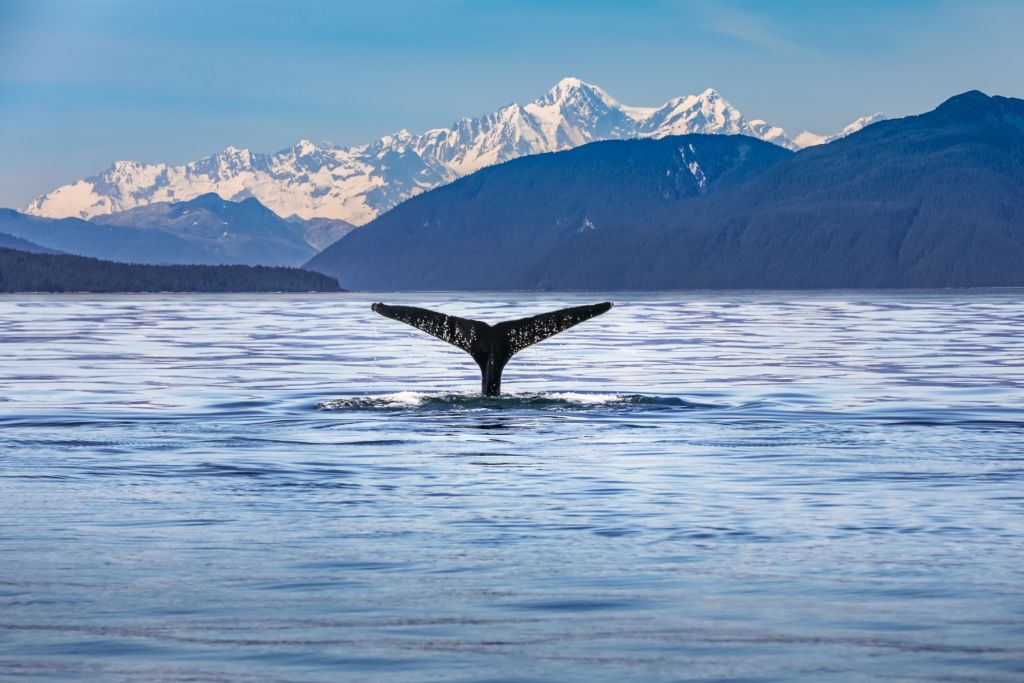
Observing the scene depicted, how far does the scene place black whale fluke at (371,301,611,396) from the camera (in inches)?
992

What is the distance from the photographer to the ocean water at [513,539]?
970 centimetres

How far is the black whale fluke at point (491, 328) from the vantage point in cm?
2519

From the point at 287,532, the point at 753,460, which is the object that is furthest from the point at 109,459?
the point at 753,460

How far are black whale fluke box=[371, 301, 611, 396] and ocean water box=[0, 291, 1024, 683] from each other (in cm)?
96

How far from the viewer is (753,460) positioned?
63.8 ft

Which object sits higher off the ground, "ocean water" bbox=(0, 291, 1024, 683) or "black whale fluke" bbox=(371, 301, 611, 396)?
"black whale fluke" bbox=(371, 301, 611, 396)

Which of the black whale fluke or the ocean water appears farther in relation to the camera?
the black whale fluke

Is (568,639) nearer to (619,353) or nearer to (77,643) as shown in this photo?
(77,643)

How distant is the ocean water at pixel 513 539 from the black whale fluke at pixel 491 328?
3.14ft

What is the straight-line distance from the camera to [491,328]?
2692 centimetres

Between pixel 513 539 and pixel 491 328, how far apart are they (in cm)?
1350

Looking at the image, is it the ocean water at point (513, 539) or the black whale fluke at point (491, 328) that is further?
the black whale fluke at point (491, 328)

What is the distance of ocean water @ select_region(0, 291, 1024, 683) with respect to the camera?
970 centimetres

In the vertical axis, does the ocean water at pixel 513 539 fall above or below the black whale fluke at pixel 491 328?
below
